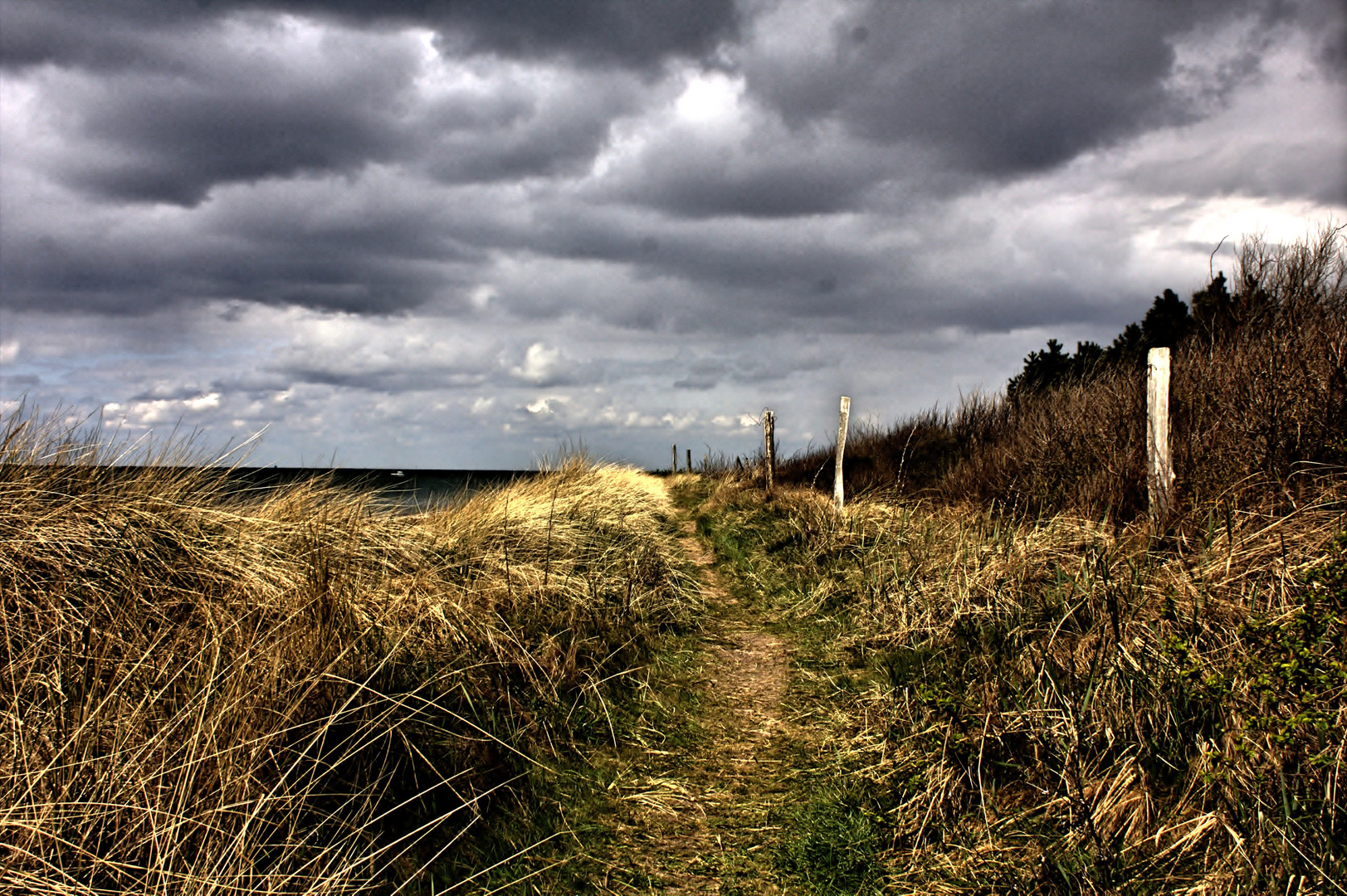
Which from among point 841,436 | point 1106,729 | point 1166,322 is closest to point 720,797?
point 1106,729

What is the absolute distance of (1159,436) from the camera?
6512 millimetres

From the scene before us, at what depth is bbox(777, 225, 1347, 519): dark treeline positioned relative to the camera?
5.44 m

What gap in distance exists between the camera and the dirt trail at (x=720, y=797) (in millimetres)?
3289

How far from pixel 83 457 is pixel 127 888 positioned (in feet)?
13.9

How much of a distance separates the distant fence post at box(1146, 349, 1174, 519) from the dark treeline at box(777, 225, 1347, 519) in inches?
5.6

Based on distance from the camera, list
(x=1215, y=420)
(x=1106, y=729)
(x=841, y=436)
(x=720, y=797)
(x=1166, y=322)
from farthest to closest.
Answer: (x=1166, y=322)
(x=841, y=436)
(x=1215, y=420)
(x=720, y=797)
(x=1106, y=729)

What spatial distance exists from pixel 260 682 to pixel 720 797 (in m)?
2.43

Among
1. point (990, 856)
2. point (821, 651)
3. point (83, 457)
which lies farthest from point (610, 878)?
point (83, 457)

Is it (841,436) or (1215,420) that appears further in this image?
(841,436)

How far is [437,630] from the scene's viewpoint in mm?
4508

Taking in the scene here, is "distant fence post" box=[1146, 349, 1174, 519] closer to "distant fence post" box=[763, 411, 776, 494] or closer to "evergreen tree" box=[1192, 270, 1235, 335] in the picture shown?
"evergreen tree" box=[1192, 270, 1235, 335]

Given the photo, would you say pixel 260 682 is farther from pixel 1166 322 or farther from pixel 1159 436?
pixel 1166 322

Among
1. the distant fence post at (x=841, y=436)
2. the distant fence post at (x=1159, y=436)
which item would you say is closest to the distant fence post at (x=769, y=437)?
the distant fence post at (x=841, y=436)

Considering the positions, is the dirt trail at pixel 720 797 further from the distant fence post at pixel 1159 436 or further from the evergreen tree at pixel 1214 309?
the evergreen tree at pixel 1214 309
